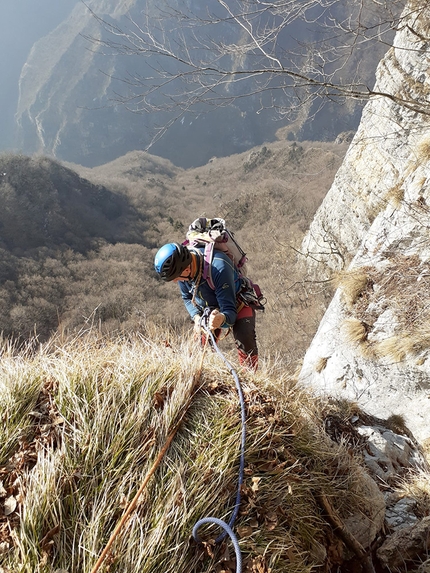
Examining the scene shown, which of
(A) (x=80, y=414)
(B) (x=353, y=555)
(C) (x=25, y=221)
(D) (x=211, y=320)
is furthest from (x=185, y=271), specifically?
(C) (x=25, y=221)

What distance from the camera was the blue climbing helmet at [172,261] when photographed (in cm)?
316

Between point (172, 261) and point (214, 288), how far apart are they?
0.58 m

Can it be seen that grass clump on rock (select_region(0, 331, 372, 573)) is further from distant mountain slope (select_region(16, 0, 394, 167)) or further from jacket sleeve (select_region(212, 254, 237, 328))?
distant mountain slope (select_region(16, 0, 394, 167))

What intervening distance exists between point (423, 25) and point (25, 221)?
108 ft

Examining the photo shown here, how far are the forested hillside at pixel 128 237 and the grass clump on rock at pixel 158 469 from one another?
A: 26.2 ft

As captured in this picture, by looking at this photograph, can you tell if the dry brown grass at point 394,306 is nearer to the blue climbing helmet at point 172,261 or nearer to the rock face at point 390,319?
the rock face at point 390,319

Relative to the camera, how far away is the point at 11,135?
415 ft

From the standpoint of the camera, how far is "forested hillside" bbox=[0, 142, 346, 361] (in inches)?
746

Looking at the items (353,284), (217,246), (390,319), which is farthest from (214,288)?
(353,284)

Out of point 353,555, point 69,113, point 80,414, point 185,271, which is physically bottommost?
point 353,555

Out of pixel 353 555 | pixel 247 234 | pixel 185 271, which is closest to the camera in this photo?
pixel 353 555

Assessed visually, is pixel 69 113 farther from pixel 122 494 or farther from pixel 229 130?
pixel 122 494

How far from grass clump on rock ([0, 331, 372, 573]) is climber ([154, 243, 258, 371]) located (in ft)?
2.51

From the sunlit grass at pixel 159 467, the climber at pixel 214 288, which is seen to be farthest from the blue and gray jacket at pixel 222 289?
the sunlit grass at pixel 159 467
